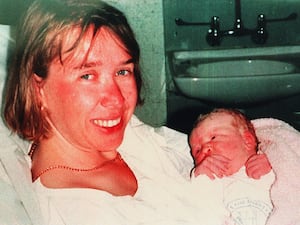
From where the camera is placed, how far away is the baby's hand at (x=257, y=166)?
577mm

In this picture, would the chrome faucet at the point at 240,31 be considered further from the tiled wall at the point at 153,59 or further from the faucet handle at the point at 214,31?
the tiled wall at the point at 153,59

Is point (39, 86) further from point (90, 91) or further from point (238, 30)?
point (238, 30)

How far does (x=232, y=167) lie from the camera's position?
596mm

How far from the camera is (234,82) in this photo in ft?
2.89

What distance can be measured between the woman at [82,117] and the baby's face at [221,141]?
0.19 feet

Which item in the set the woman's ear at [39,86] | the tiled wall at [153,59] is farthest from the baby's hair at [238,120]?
the tiled wall at [153,59]

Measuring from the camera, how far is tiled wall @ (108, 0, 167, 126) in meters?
0.98

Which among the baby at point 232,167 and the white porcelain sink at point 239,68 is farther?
the white porcelain sink at point 239,68

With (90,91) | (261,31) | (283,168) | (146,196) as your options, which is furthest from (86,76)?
(261,31)

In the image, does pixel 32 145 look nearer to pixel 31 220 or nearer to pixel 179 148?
pixel 31 220

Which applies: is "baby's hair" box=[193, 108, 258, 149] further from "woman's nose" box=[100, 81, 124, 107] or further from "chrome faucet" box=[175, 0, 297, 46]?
"chrome faucet" box=[175, 0, 297, 46]

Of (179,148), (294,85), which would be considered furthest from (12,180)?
(294,85)

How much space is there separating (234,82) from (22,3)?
0.46m

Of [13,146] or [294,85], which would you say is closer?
[13,146]
